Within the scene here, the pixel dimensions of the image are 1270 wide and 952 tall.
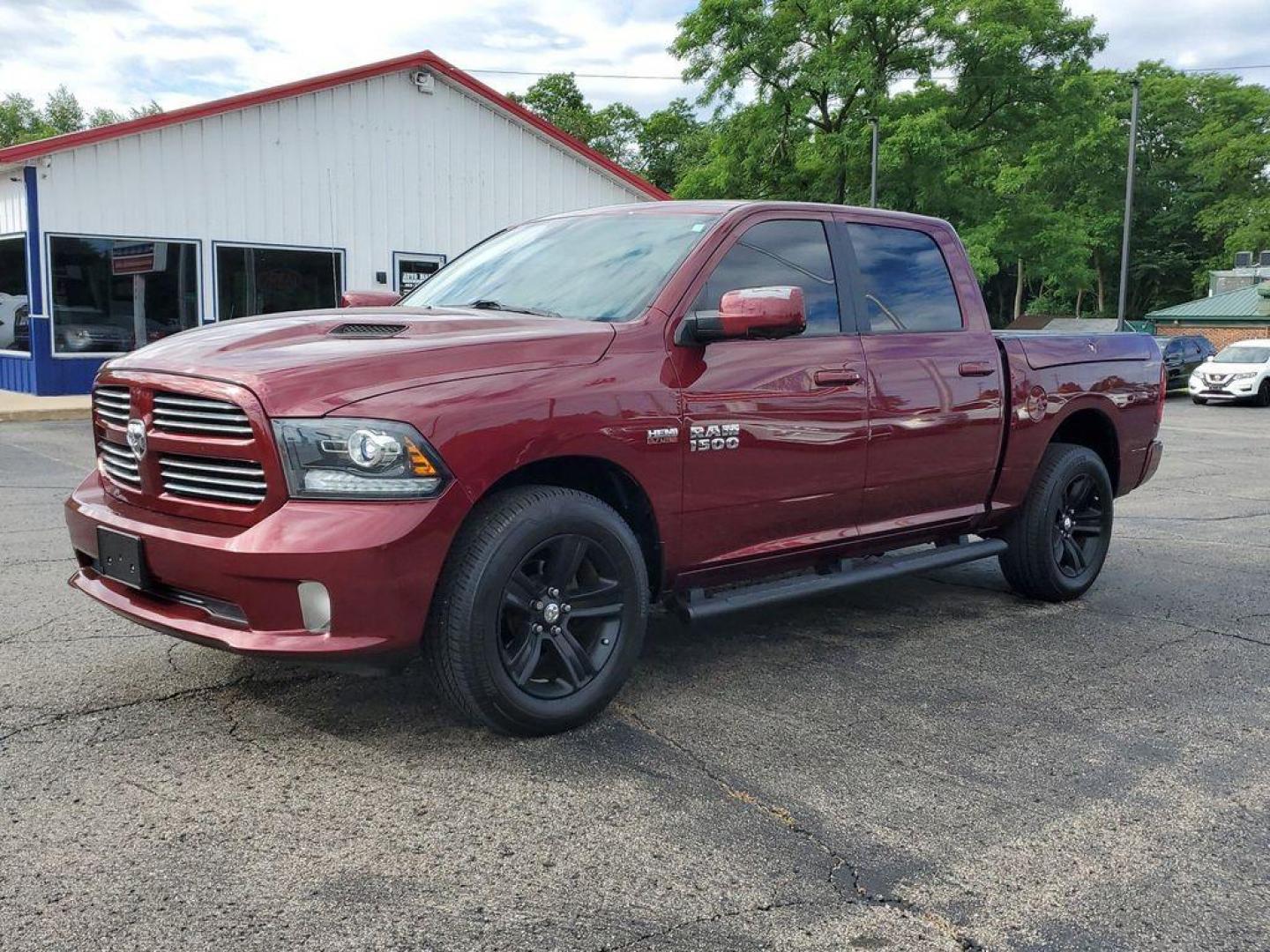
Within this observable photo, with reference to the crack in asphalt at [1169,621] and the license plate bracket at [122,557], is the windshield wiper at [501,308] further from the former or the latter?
the crack in asphalt at [1169,621]

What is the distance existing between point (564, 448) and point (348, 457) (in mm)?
728

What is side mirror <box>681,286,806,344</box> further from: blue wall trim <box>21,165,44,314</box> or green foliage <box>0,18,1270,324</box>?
green foliage <box>0,18,1270,324</box>

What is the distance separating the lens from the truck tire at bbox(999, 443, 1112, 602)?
5.74 m

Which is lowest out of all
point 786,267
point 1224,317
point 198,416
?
point 198,416

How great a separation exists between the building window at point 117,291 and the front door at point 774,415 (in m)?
15.0

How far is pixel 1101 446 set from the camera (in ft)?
20.7

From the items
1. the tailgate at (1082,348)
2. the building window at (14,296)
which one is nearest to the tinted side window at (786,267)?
the tailgate at (1082,348)

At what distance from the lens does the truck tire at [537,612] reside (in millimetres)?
3469

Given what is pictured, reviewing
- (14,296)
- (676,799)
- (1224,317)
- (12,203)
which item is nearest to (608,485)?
(676,799)

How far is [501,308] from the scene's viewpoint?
177 inches

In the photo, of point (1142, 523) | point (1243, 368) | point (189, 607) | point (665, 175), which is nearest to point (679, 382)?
point (189, 607)

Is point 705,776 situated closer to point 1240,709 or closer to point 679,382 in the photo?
point 679,382

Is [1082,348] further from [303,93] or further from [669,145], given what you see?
[669,145]

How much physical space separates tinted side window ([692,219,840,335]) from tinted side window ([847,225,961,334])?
22 cm
